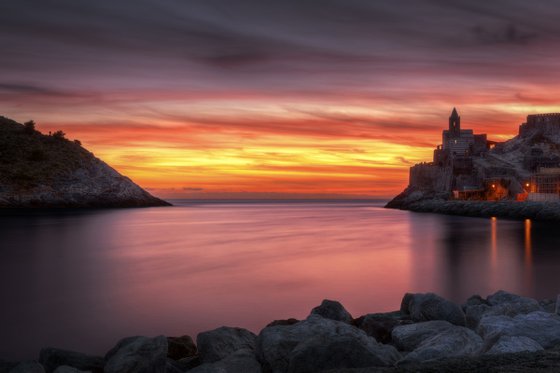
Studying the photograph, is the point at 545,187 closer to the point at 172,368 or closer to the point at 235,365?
the point at 235,365

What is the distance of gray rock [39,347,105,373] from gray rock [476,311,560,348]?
6423 millimetres

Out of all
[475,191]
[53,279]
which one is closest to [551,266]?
[53,279]

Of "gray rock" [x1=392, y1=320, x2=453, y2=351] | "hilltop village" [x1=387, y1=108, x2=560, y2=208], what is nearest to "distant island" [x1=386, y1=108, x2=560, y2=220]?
"hilltop village" [x1=387, y1=108, x2=560, y2=208]

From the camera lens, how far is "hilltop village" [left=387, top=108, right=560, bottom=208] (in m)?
101

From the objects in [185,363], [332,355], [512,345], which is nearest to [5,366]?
[185,363]

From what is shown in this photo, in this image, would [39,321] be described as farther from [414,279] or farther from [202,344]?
[414,279]

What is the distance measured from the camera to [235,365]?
7.58 m

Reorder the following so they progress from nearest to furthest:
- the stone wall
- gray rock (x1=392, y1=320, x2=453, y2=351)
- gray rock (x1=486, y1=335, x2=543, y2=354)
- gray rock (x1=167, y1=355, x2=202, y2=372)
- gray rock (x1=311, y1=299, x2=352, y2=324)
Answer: gray rock (x1=486, y1=335, x2=543, y2=354) → gray rock (x1=167, y1=355, x2=202, y2=372) → gray rock (x1=392, y1=320, x2=453, y2=351) → gray rock (x1=311, y1=299, x2=352, y2=324) → the stone wall

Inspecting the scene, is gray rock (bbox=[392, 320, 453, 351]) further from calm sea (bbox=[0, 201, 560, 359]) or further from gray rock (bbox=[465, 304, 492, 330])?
calm sea (bbox=[0, 201, 560, 359])

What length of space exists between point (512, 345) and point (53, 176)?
103m

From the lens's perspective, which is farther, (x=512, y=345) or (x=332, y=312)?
(x=332, y=312)

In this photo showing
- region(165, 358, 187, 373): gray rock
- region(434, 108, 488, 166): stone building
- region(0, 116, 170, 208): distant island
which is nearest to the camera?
region(165, 358, 187, 373): gray rock

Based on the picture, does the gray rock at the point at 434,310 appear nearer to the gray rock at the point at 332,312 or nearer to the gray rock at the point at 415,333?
the gray rock at the point at 332,312

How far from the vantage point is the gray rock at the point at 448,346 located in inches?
282
